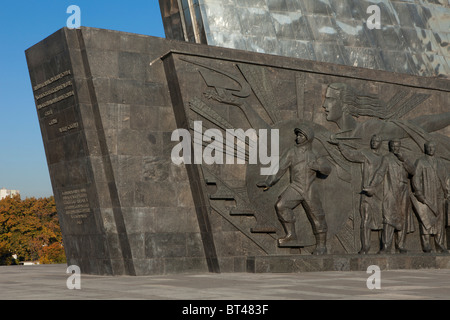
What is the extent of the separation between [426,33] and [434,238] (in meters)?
6.36

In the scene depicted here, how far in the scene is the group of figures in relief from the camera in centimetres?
1402

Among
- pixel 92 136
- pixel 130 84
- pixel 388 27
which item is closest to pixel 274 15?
pixel 388 27

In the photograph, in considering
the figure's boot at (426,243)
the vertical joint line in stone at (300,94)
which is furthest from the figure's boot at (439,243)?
the vertical joint line in stone at (300,94)

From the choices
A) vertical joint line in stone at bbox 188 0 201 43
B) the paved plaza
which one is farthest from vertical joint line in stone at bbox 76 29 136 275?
vertical joint line in stone at bbox 188 0 201 43

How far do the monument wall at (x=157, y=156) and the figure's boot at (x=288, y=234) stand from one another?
13 cm

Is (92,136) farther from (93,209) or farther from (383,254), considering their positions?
(383,254)

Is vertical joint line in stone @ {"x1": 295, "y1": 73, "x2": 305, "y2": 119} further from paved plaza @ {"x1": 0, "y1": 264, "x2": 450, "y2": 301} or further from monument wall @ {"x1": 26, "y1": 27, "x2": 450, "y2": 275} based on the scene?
paved plaza @ {"x1": 0, "y1": 264, "x2": 450, "y2": 301}

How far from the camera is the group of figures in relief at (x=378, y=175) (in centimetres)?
1402

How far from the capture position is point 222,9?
15.9 metres

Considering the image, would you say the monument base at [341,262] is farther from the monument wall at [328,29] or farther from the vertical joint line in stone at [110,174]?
the monument wall at [328,29]

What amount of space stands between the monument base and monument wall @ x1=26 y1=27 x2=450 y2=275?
0.04 meters

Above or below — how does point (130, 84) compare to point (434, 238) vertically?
above

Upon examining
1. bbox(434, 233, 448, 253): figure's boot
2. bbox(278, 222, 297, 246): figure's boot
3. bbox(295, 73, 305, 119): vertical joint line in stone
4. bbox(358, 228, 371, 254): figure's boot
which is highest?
bbox(295, 73, 305, 119): vertical joint line in stone

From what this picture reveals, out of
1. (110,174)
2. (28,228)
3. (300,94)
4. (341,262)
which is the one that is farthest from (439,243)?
(28,228)
